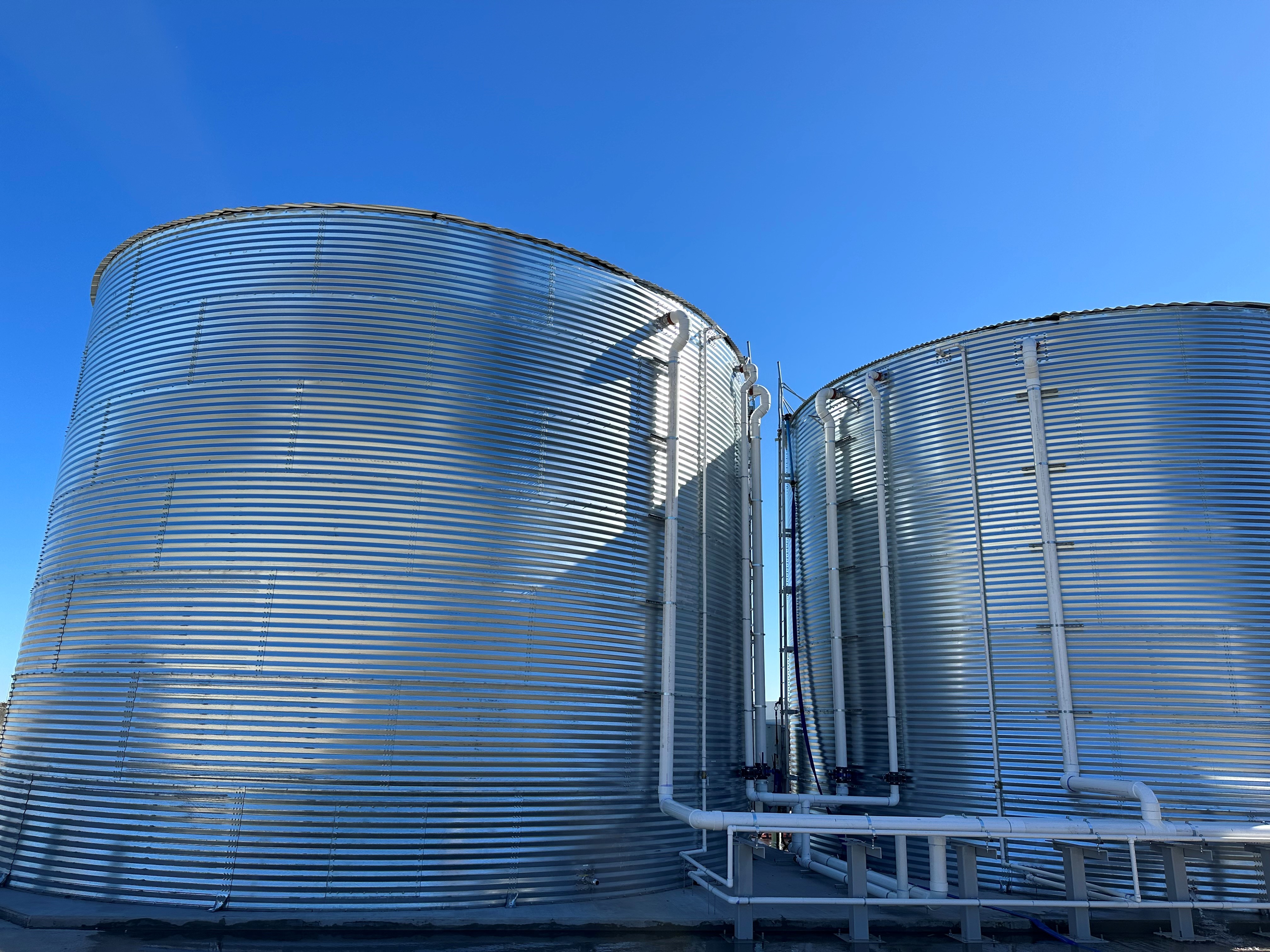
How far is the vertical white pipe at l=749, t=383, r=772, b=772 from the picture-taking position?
720 inches

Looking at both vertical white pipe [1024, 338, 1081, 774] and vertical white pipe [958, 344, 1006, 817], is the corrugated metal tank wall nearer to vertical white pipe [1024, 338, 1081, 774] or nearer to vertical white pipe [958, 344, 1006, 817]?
vertical white pipe [958, 344, 1006, 817]

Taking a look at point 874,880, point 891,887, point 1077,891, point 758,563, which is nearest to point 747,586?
point 758,563

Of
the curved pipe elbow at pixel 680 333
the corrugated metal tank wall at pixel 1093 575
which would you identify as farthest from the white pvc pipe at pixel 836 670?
the curved pipe elbow at pixel 680 333

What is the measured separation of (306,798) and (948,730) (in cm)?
1335

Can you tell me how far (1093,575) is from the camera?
53.1 ft

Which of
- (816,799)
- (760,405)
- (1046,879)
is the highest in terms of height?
(760,405)

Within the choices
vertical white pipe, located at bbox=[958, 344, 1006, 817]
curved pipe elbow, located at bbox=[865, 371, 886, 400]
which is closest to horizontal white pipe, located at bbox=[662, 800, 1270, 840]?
vertical white pipe, located at bbox=[958, 344, 1006, 817]

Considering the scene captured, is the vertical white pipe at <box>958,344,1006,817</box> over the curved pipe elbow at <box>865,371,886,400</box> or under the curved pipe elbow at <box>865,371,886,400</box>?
under

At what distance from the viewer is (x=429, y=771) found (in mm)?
13023

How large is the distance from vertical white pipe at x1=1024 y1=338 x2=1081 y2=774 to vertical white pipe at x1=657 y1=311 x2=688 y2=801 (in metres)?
7.97

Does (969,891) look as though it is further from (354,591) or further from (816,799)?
(354,591)

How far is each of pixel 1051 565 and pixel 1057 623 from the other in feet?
4.13

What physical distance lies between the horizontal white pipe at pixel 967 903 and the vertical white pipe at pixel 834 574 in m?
5.29

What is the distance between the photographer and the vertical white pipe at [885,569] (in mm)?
17906
